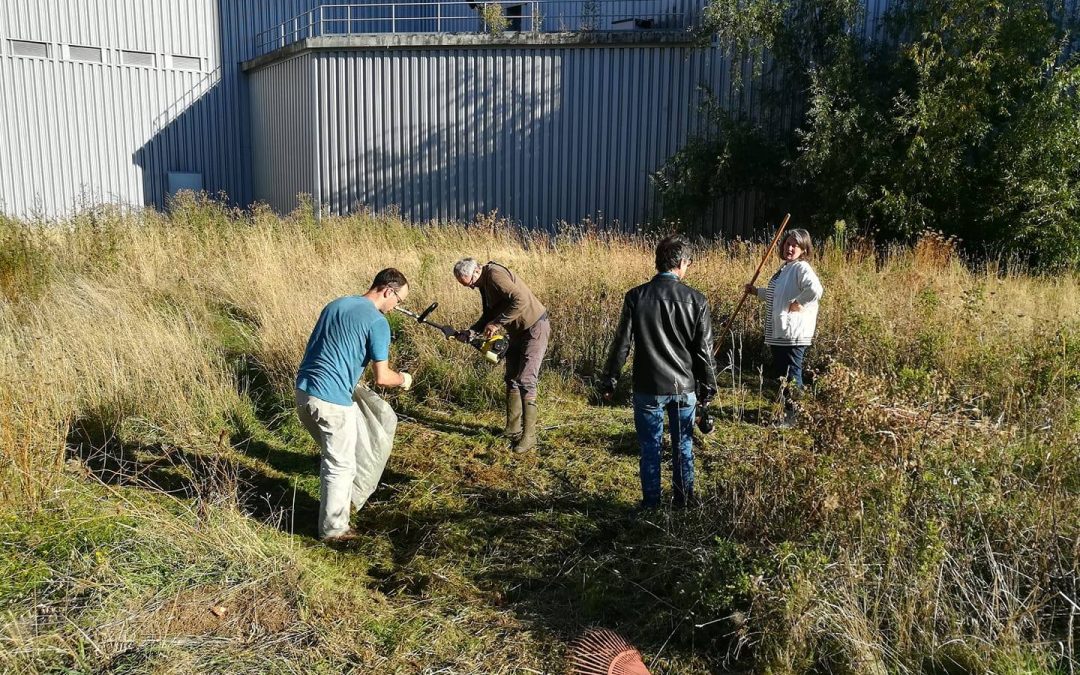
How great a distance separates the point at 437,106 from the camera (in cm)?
1588

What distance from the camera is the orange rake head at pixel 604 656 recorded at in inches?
139

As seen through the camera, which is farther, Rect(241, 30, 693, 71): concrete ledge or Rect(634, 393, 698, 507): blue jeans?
Rect(241, 30, 693, 71): concrete ledge

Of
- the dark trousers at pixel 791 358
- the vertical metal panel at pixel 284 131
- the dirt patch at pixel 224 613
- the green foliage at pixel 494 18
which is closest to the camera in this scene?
the dirt patch at pixel 224 613

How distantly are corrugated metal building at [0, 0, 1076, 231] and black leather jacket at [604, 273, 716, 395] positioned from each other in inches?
429

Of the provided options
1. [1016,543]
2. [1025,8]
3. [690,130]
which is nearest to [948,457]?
[1016,543]

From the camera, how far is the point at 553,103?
51.8 ft

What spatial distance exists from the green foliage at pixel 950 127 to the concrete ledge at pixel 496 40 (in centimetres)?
206

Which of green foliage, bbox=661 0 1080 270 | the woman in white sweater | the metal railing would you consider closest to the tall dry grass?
the woman in white sweater

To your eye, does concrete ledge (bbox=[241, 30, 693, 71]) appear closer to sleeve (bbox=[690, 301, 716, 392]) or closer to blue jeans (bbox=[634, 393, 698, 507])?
sleeve (bbox=[690, 301, 716, 392])

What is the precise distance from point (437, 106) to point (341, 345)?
12051mm

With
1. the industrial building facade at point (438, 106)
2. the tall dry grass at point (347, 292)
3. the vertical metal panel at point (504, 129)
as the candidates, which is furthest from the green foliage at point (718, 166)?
the tall dry grass at point (347, 292)

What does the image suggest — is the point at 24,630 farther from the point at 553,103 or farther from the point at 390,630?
the point at 553,103

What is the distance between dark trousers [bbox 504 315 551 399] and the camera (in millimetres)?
6406

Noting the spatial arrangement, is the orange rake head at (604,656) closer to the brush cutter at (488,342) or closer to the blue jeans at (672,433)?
the blue jeans at (672,433)
